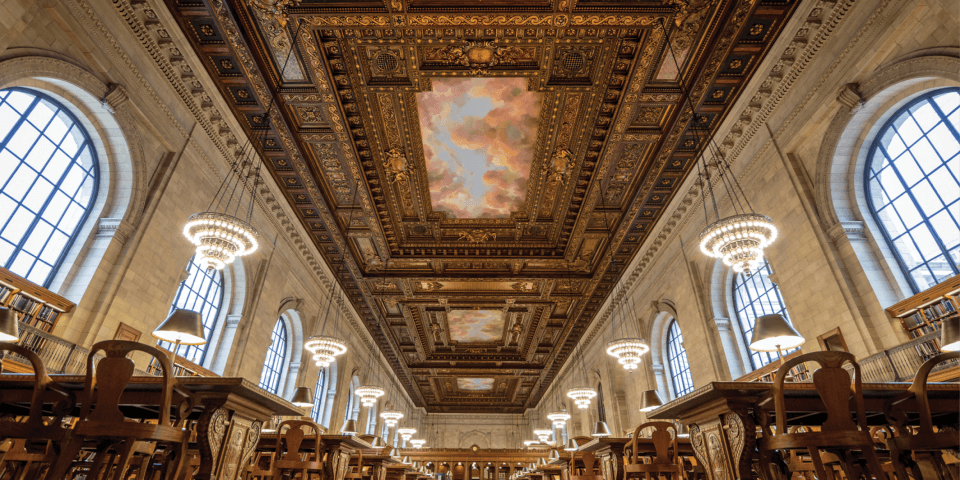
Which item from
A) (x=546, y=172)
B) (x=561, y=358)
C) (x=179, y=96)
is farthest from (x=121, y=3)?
(x=561, y=358)

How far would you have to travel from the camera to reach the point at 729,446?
315 centimetres

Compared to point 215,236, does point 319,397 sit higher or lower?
lower

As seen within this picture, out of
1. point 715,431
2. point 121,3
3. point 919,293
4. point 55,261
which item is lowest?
point 715,431

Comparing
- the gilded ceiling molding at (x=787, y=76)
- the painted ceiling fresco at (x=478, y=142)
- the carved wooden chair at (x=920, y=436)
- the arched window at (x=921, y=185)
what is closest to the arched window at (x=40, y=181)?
the painted ceiling fresco at (x=478, y=142)

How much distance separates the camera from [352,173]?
30.4 feet

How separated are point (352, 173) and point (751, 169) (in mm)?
7408

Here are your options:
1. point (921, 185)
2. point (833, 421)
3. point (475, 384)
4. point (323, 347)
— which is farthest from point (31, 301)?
point (475, 384)

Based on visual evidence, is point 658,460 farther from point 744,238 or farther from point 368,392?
point 368,392

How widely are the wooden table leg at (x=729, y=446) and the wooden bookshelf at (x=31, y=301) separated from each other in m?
6.90

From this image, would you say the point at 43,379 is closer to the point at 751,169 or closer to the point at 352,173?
the point at 352,173

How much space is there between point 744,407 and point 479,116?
6.24 m

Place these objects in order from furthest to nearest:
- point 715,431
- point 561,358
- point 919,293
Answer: point 561,358
point 919,293
point 715,431

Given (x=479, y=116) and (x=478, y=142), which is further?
(x=478, y=142)

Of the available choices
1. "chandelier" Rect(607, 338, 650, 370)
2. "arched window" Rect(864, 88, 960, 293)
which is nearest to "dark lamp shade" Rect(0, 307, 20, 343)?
"arched window" Rect(864, 88, 960, 293)
